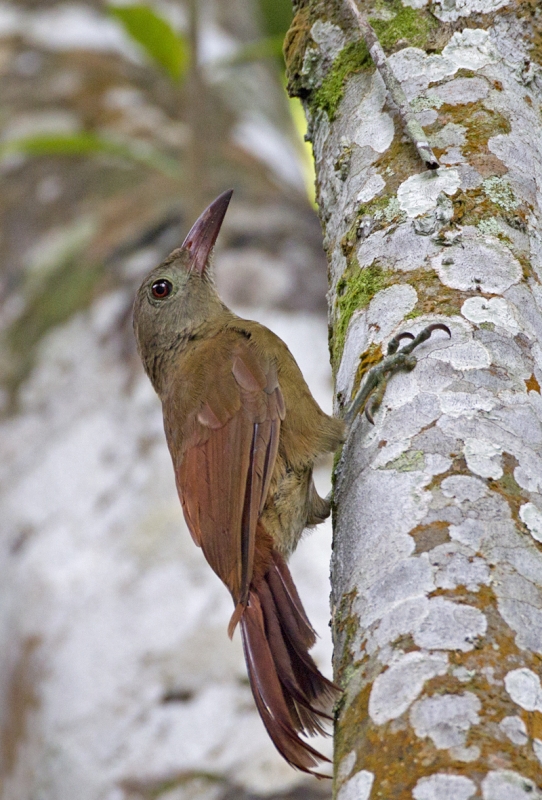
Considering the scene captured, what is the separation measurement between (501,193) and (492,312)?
0.88 feet

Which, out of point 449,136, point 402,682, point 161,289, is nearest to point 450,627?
point 402,682

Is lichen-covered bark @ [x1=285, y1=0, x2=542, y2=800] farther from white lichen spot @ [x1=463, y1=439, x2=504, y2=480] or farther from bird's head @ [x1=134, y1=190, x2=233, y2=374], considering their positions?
bird's head @ [x1=134, y1=190, x2=233, y2=374]

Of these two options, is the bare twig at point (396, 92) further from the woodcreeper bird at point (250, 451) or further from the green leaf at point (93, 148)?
the green leaf at point (93, 148)

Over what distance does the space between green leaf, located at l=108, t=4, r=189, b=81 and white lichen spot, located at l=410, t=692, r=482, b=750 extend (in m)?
3.55

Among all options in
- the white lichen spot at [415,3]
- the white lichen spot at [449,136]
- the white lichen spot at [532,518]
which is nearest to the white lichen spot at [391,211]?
the white lichen spot at [449,136]

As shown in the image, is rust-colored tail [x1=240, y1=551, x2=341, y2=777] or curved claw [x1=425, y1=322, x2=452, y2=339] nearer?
curved claw [x1=425, y1=322, x2=452, y2=339]

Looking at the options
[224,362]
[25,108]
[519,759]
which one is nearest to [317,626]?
[224,362]

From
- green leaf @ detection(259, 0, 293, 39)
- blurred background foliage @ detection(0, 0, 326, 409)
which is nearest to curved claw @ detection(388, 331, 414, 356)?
blurred background foliage @ detection(0, 0, 326, 409)

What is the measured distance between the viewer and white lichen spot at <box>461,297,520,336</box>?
1.64 m

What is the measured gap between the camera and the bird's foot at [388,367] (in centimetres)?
165

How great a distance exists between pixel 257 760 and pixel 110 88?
358 centimetres

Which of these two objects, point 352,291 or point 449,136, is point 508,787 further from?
point 449,136

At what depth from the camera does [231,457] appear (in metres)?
2.40

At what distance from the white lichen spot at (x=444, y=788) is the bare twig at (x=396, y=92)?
1.13m
